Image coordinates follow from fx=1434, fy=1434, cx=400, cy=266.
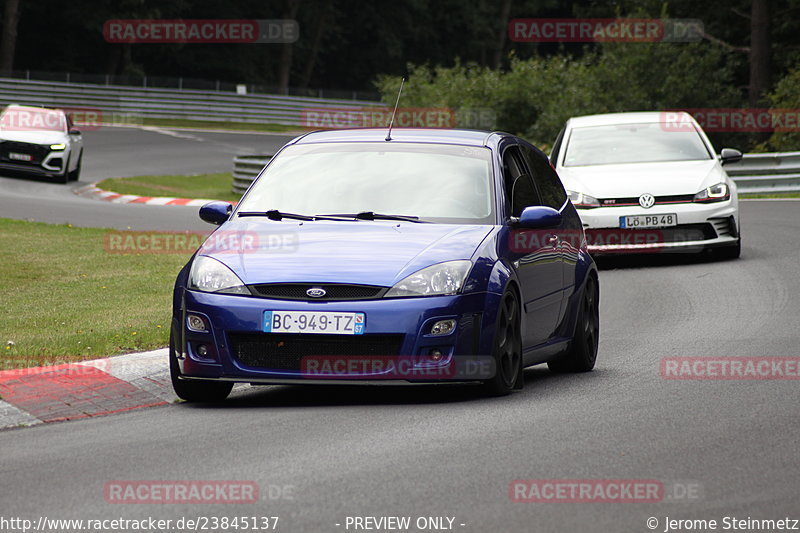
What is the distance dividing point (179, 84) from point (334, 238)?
54.7m

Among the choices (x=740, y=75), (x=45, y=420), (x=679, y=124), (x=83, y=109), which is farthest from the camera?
(x=83, y=109)

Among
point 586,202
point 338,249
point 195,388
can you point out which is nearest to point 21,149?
point 586,202

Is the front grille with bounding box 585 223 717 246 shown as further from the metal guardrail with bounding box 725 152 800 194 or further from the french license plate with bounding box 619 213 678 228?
the metal guardrail with bounding box 725 152 800 194

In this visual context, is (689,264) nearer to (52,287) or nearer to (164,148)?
(52,287)

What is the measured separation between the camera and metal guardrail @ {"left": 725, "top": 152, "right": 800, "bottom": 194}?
2783cm

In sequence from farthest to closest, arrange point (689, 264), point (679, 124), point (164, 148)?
point (164, 148) < point (679, 124) < point (689, 264)

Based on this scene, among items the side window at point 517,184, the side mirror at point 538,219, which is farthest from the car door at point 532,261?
the side mirror at point 538,219

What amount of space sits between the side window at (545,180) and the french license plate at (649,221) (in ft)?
19.6

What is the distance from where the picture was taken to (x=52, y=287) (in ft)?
44.4

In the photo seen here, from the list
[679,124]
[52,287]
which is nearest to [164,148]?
[679,124]

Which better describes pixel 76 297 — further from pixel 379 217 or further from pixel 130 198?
pixel 130 198

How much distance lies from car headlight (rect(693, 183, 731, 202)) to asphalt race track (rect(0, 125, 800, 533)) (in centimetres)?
642

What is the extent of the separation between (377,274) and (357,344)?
39 centimetres

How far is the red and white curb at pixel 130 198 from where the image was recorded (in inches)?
1096
